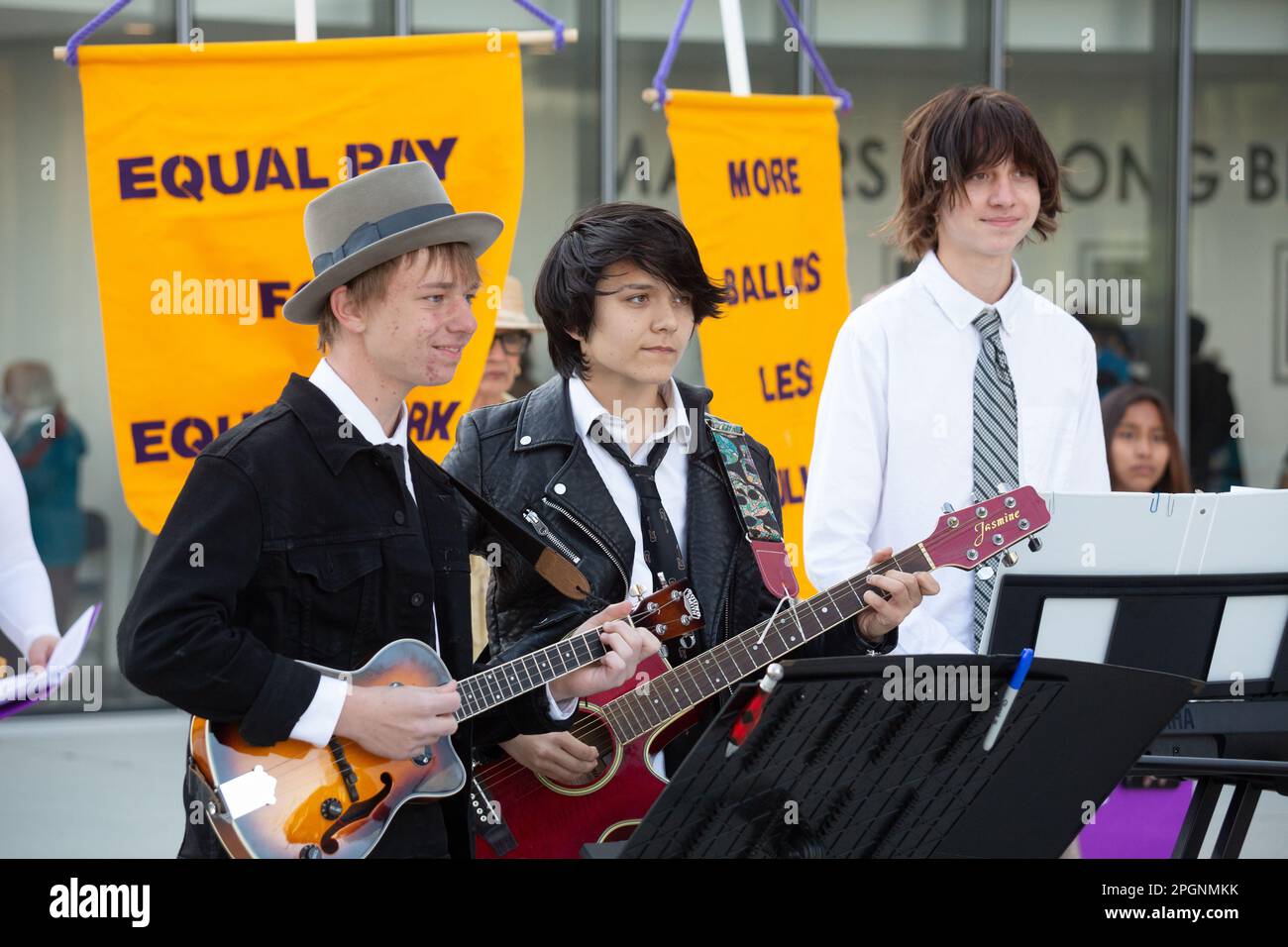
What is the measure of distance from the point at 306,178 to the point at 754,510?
1628 millimetres

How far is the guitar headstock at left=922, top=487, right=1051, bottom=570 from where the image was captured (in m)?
2.82

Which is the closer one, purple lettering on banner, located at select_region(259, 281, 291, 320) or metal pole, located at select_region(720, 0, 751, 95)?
purple lettering on banner, located at select_region(259, 281, 291, 320)

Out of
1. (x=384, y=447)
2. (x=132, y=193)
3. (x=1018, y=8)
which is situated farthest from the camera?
(x=1018, y=8)

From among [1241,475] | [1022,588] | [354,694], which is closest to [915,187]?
[1022,588]

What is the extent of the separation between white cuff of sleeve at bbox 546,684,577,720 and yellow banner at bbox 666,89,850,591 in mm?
2161

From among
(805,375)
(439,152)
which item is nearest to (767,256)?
(805,375)

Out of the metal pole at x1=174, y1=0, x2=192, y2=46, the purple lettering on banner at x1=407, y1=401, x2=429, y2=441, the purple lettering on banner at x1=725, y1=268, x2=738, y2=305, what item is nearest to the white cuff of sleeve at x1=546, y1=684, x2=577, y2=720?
the purple lettering on banner at x1=407, y1=401, x2=429, y2=441

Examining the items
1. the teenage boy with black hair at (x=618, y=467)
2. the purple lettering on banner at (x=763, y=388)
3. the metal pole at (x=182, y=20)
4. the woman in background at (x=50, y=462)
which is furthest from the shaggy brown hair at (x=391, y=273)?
the metal pole at (x=182, y=20)

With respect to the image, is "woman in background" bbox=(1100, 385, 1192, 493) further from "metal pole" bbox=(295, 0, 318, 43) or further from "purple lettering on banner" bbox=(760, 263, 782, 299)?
"metal pole" bbox=(295, 0, 318, 43)

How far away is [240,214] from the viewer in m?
3.91

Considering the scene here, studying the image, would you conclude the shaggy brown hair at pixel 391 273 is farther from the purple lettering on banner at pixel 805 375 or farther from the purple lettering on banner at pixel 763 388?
the purple lettering on banner at pixel 805 375
